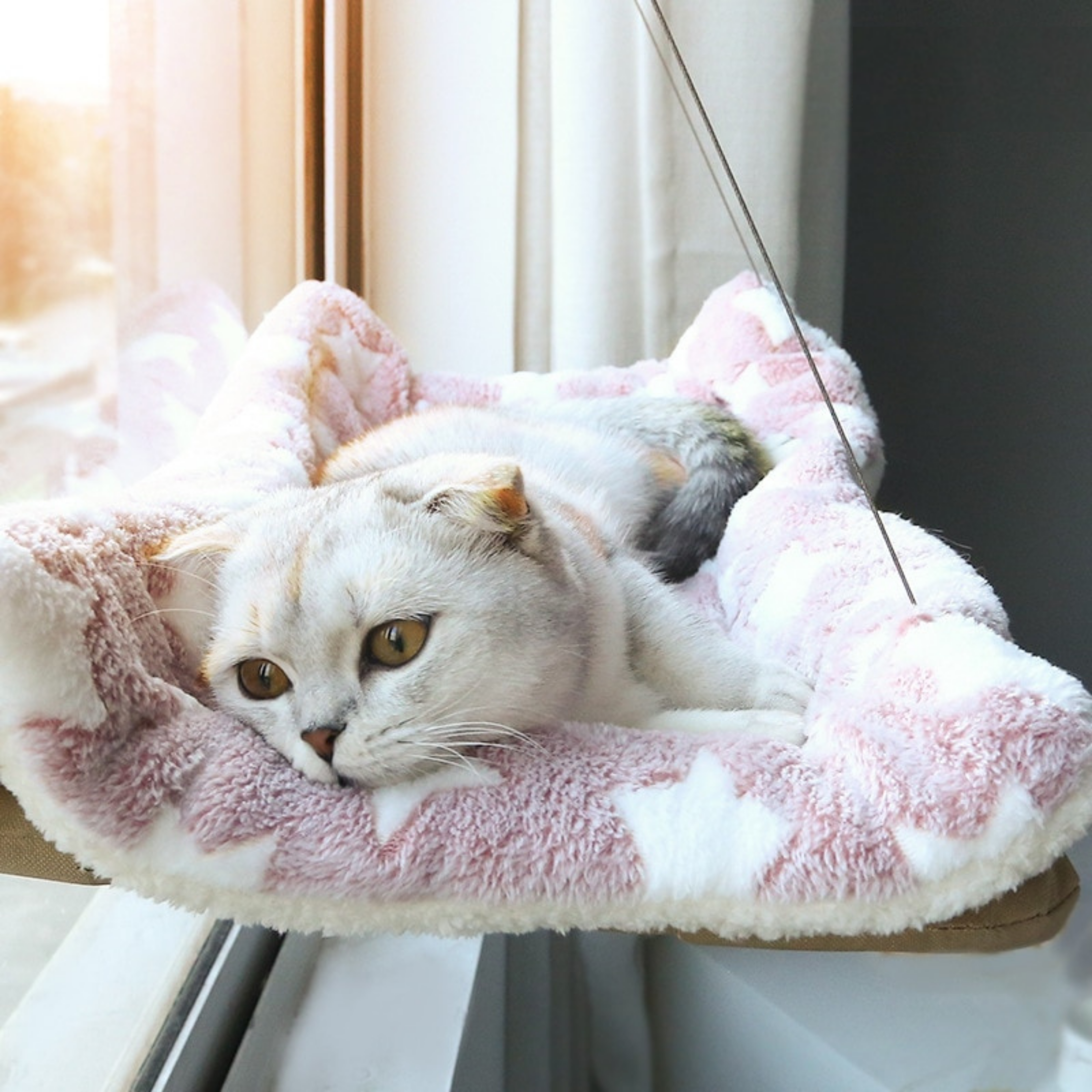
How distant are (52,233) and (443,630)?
55 centimetres

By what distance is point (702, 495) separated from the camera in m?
1.19

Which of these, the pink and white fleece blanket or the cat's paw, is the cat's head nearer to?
the pink and white fleece blanket

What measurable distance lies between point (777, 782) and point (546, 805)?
0.14 m

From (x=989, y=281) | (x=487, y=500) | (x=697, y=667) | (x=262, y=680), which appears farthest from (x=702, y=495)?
(x=989, y=281)

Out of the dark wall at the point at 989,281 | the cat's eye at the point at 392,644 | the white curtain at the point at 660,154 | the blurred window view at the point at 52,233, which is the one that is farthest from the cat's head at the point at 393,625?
the dark wall at the point at 989,281

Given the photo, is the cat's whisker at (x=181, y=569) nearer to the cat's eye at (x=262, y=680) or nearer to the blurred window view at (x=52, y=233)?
the cat's eye at (x=262, y=680)

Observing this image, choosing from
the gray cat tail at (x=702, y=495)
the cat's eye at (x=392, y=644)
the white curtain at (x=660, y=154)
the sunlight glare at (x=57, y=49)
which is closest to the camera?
the cat's eye at (x=392, y=644)

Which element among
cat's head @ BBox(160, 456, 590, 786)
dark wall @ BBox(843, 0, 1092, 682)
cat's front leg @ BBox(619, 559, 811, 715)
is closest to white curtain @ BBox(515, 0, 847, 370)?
dark wall @ BBox(843, 0, 1092, 682)

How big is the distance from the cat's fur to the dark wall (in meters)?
0.94

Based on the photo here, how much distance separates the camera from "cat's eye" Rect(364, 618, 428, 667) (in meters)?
Answer: 0.69

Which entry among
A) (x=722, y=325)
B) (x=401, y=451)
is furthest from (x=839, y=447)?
(x=401, y=451)

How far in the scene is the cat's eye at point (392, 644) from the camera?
0.69 meters

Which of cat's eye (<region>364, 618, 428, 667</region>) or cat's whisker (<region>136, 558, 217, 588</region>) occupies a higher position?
cat's whisker (<region>136, 558, 217, 588</region>)

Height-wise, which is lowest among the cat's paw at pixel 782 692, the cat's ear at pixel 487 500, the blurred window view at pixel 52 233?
the cat's paw at pixel 782 692
